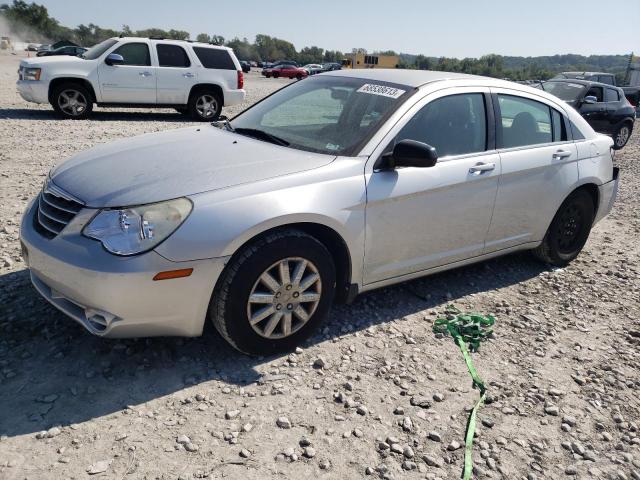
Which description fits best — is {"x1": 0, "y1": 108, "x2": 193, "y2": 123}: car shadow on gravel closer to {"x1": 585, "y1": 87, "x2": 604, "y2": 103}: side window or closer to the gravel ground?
the gravel ground

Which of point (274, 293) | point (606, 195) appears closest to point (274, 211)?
point (274, 293)

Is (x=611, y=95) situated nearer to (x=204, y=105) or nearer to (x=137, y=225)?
(x=204, y=105)

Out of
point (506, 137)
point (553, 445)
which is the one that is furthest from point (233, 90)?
point (553, 445)

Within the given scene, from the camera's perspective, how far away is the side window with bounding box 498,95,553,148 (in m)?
4.28

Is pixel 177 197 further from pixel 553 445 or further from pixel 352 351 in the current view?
pixel 553 445

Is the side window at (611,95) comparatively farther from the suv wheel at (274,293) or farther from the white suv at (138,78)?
the suv wheel at (274,293)

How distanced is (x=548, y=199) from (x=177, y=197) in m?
3.13

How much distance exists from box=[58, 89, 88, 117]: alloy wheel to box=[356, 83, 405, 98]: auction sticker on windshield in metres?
9.75

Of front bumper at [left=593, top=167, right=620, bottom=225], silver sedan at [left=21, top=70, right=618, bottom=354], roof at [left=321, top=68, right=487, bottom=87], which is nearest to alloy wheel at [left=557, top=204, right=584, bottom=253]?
silver sedan at [left=21, top=70, right=618, bottom=354]

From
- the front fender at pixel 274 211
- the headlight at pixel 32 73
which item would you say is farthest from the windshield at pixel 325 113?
the headlight at pixel 32 73

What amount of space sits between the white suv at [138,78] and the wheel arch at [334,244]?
10.3m

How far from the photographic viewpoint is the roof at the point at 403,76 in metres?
3.98

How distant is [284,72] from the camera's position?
4662 centimetres

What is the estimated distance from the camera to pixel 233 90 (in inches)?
534
